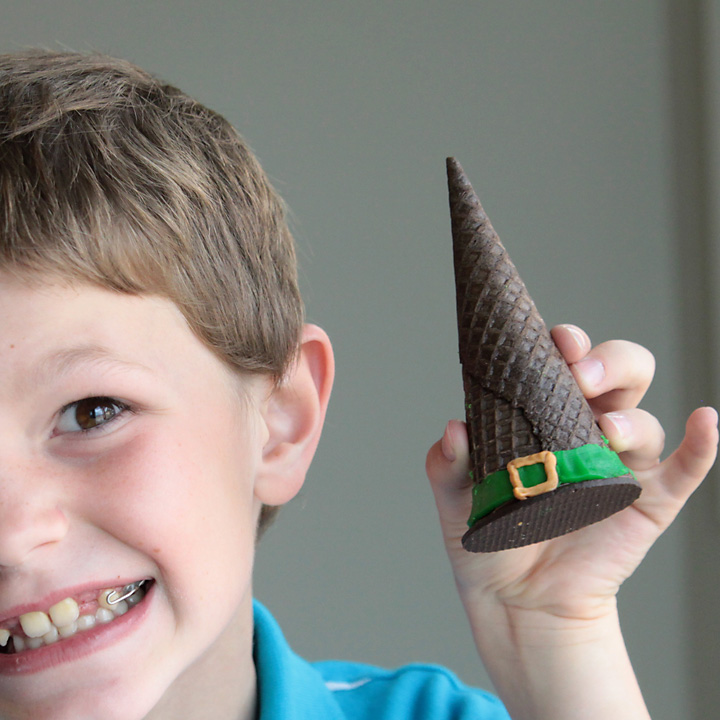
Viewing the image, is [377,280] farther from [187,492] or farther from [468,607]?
[187,492]

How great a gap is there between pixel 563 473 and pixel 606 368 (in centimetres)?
27

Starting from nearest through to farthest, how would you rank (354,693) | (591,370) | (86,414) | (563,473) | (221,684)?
(563,473)
(86,414)
(591,370)
(221,684)
(354,693)

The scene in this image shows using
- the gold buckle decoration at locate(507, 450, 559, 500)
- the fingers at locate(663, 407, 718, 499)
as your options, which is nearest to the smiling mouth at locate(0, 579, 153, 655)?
the gold buckle decoration at locate(507, 450, 559, 500)

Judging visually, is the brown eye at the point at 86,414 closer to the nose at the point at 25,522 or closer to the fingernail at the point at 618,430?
the nose at the point at 25,522

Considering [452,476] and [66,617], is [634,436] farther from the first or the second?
[66,617]

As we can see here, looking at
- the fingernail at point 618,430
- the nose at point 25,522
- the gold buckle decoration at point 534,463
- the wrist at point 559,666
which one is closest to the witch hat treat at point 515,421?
the gold buckle decoration at point 534,463

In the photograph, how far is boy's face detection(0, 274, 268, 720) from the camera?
865 mm

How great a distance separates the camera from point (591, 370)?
1.03 meters

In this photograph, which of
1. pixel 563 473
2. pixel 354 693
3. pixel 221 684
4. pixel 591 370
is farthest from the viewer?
pixel 354 693

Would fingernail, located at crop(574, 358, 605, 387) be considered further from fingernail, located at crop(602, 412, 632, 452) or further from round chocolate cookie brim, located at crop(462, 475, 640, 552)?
round chocolate cookie brim, located at crop(462, 475, 640, 552)

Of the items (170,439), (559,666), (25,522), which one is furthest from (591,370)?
(25,522)

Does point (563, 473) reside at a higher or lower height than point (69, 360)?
lower

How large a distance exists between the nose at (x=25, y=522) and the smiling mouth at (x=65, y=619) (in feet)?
0.26

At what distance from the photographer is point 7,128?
959 millimetres
